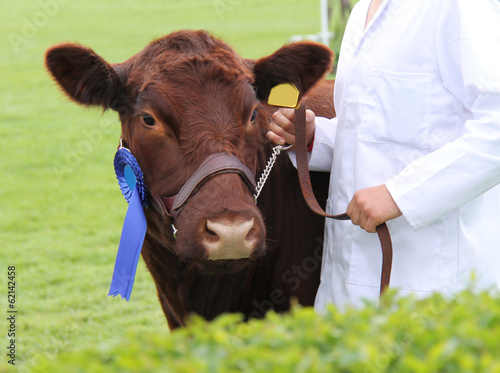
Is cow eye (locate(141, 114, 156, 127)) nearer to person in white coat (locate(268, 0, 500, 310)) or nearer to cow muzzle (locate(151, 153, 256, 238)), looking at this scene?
cow muzzle (locate(151, 153, 256, 238))

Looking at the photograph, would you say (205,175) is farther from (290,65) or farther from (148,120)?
(290,65)

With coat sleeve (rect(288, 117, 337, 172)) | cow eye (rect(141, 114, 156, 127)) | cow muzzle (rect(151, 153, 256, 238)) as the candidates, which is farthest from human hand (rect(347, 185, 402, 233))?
cow eye (rect(141, 114, 156, 127))

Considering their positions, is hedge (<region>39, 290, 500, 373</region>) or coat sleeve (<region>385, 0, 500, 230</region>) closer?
hedge (<region>39, 290, 500, 373</region>)

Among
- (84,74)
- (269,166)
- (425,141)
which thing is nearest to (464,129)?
(425,141)

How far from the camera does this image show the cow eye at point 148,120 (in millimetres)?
3057

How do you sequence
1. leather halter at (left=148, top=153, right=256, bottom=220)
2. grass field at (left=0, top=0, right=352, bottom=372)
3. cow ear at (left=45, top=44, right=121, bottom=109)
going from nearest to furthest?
leather halter at (left=148, top=153, right=256, bottom=220) → cow ear at (left=45, top=44, right=121, bottom=109) → grass field at (left=0, top=0, right=352, bottom=372)

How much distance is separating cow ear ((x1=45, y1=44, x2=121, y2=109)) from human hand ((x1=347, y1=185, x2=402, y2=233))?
4.46ft

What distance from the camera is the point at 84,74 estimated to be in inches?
127

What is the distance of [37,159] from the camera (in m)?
10.3

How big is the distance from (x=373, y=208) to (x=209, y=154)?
30.7 inches

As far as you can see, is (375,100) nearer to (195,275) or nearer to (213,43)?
(213,43)

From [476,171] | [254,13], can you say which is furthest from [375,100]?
[254,13]

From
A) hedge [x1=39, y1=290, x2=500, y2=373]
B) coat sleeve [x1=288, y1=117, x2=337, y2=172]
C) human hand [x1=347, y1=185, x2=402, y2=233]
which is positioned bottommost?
hedge [x1=39, y1=290, x2=500, y2=373]

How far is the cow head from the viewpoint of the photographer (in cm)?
277
